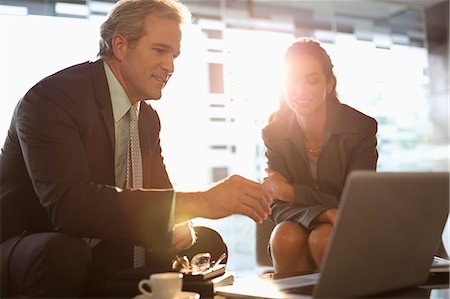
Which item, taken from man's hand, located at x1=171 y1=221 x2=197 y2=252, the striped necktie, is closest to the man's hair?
Result: the striped necktie

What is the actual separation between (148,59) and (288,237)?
0.86 meters

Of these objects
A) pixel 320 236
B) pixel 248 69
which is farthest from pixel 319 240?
pixel 248 69

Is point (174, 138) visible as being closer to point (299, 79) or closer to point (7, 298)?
point (299, 79)

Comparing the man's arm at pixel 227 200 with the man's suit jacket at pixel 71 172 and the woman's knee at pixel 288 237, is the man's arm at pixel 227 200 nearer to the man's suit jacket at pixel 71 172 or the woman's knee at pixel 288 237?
the man's suit jacket at pixel 71 172

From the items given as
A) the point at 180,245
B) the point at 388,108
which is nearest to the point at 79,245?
the point at 180,245

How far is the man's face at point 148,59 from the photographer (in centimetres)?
200

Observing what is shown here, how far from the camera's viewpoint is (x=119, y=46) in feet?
6.66

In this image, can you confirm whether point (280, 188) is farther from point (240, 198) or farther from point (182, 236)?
point (240, 198)

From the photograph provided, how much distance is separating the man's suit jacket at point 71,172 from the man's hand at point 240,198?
13cm

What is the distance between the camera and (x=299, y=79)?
2.38m

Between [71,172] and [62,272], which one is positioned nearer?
[62,272]

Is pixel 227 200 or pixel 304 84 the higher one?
pixel 304 84

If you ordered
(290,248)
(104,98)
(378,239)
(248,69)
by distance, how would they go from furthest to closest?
1. (248,69)
2. (290,248)
3. (104,98)
4. (378,239)

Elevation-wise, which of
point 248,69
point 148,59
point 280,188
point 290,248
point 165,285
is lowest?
point 290,248
